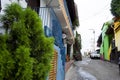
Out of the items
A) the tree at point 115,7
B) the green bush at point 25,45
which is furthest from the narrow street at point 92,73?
the green bush at point 25,45

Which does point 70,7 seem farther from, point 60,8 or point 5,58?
point 5,58

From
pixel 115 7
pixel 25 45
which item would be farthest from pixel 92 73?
pixel 25 45

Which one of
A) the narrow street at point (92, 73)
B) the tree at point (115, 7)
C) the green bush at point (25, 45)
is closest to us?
the green bush at point (25, 45)

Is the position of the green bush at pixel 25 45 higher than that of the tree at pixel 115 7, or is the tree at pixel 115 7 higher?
the tree at pixel 115 7

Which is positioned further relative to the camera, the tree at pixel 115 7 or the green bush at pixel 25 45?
the tree at pixel 115 7

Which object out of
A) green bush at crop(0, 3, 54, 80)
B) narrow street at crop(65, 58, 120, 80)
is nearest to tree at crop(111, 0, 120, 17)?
narrow street at crop(65, 58, 120, 80)

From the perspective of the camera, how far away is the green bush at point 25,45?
4.85 m

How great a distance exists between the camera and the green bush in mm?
4852

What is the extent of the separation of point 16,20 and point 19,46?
54 cm

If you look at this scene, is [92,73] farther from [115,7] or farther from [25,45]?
[25,45]

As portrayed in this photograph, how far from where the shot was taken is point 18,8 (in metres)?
5.26

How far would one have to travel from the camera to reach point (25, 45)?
16.6 ft

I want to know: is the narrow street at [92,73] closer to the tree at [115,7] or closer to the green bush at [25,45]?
the tree at [115,7]

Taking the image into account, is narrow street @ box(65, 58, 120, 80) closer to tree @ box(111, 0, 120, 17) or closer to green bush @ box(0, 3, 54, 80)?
tree @ box(111, 0, 120, 17)
